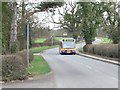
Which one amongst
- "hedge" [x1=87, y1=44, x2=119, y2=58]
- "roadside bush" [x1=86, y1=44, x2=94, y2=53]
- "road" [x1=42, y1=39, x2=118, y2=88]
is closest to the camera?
"road" [x1=42, y1=39, x2=118, y2=88]

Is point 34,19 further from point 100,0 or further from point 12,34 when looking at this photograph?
point 100,0

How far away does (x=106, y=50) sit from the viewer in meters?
43.1

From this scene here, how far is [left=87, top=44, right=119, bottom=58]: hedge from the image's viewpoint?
38.3m

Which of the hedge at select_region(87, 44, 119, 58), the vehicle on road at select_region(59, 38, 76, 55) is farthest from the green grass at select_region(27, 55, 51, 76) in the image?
the vehicle on road at select_region(59, 38, 76, 55)

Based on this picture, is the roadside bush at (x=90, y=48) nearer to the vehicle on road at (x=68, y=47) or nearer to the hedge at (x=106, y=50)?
the hedge at (x=106, y=50)

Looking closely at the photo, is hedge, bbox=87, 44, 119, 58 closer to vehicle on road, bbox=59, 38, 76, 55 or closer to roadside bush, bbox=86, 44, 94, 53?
roadside bush, bbox=86, 44, 94, 53

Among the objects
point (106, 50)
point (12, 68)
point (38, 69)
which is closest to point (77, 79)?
point (12, 68)

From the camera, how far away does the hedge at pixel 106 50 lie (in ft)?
126

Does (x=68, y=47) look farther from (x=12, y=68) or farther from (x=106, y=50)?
(x=12, y=68)

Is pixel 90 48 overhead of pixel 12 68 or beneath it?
beneath

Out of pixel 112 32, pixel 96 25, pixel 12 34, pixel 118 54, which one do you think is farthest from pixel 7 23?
pixel 96 25

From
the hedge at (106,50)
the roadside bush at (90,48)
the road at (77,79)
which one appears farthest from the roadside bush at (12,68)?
the roadside bush at (90,48)

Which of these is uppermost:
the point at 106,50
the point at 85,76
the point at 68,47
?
the point at 106,50

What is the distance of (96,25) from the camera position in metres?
57.9
